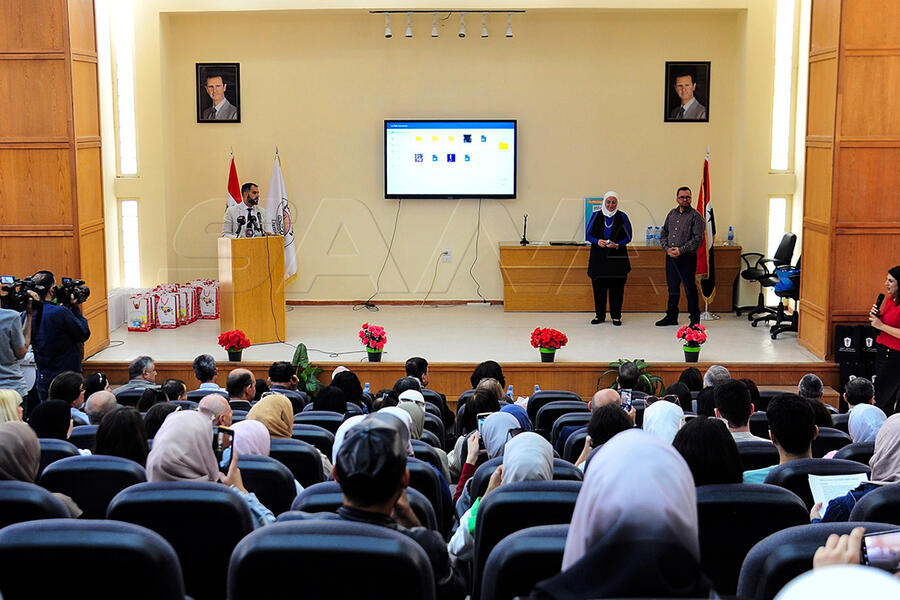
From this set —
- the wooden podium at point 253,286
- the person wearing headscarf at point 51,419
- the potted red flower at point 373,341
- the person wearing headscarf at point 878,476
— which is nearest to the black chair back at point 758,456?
the person wearing headscarf at point 878,476

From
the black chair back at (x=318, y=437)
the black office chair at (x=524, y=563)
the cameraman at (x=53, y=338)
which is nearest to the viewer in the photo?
the black office chair at (x=524, y=563)

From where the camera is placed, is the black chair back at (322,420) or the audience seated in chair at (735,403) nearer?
the audience seated in chair at (735,403)

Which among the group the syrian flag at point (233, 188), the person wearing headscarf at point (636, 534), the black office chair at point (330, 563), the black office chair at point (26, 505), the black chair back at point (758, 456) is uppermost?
the syrian flag at point (233, 188)

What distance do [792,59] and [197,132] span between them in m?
6.91

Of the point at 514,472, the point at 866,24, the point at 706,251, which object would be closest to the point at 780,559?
the point at 514,472

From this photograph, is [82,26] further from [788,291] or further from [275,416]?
[788,291]

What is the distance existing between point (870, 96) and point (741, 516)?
671 centimetres

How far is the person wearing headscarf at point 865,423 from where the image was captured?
16.1 ft

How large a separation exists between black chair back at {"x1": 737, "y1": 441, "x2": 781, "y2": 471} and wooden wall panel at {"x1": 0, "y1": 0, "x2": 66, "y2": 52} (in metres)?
6.88

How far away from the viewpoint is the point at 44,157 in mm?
8703

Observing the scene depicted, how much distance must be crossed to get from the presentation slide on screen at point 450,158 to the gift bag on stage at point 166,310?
9.28 feet

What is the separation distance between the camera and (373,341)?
29.2ft

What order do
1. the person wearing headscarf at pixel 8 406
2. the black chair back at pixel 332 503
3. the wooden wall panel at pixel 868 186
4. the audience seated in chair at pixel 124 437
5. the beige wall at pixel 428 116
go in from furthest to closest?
the beige wall at pixel 428 116 < the wooden wall panel at pixel 868 186 < the person wearing headscarf at pixel 8 406 < the audience seated in chair at pixel 124 437 < the black chair back at pixel 332 503

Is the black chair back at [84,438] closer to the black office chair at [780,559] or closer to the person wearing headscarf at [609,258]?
the black office chair at [780,559]
